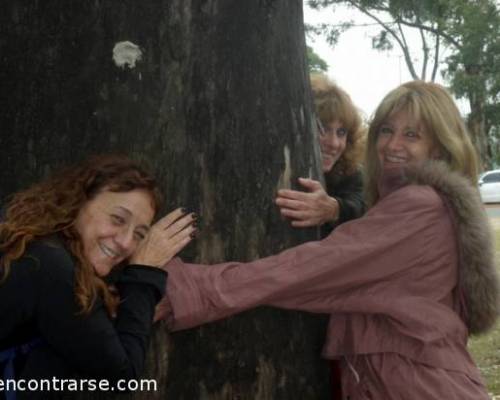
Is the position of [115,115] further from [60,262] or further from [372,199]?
[372,199]

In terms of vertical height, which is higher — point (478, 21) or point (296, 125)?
point (478, 21)

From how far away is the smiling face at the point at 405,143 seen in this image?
9.99 ft

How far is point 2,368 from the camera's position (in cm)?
209

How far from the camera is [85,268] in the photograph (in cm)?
222

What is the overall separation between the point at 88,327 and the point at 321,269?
797mm

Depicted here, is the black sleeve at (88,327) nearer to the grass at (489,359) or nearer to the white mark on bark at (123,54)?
the white mark on bark at (123,54)

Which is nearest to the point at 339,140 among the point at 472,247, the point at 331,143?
the point at 331,143

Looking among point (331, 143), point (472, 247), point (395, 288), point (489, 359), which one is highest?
point (331, 143)

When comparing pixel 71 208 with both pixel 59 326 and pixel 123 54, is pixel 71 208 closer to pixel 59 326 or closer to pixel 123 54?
pixel 59 326

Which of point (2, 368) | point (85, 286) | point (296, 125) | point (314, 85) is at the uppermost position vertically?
point (314, 85)

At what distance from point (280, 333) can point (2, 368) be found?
3.26 feet

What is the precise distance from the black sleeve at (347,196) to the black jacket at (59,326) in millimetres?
1228

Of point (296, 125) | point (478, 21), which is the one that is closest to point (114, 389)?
point (296, 125)

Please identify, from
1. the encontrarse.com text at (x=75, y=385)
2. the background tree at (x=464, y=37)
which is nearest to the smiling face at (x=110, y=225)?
the encontrarse.com text at (x=75, y=385)
